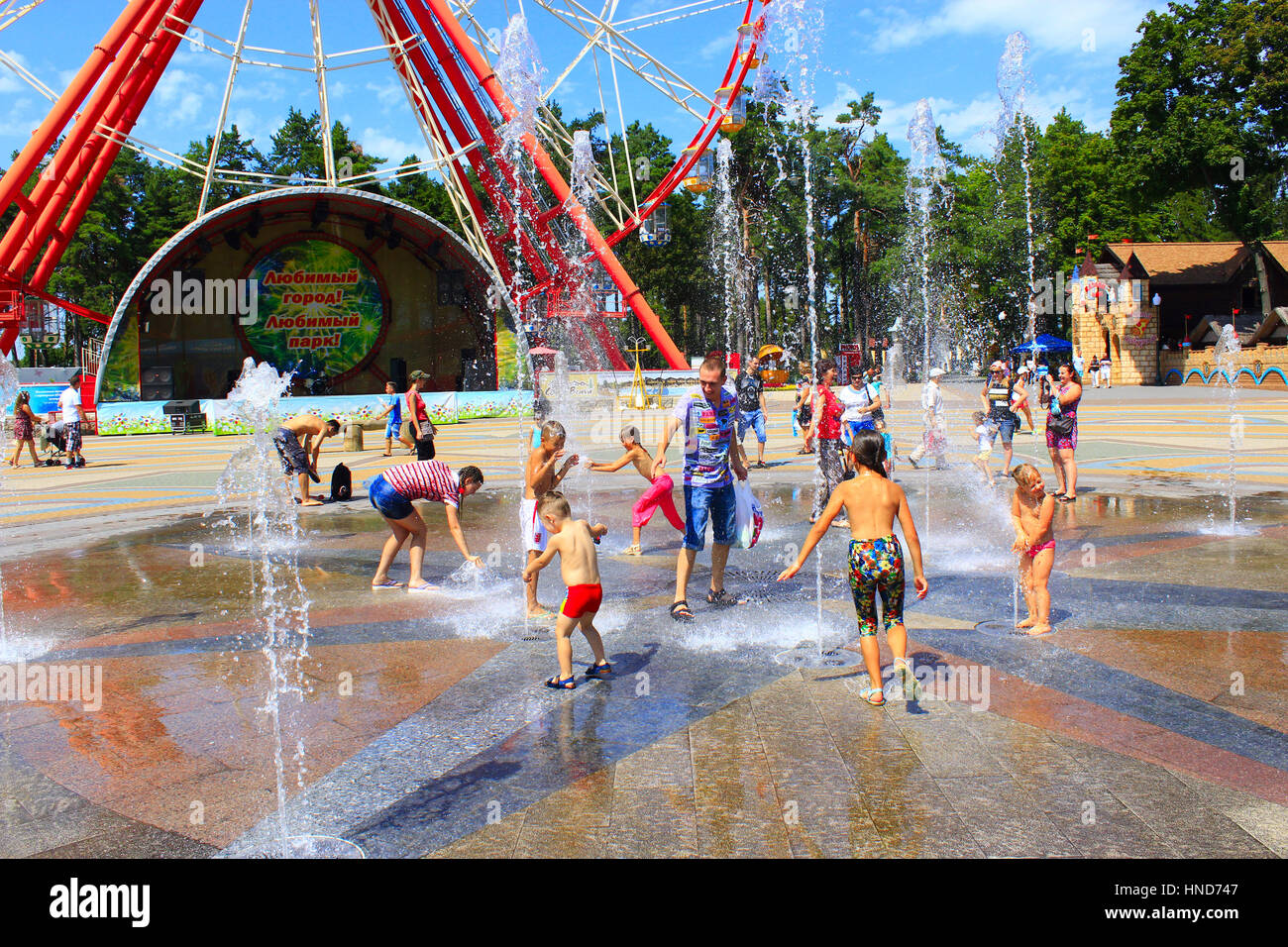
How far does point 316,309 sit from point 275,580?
3464 centimetres

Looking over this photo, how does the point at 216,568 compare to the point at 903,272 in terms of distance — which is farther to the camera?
the point at 903,272

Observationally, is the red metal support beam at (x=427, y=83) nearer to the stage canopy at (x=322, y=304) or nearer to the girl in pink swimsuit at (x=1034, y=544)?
the stage canopy at (x=322, y=304)

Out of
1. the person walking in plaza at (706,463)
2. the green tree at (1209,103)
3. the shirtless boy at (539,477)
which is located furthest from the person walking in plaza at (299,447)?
the green tree at (1209,103)

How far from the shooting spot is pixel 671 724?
4.74 m

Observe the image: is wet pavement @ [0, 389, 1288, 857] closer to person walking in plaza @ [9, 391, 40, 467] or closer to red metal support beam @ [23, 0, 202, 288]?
person walking in plaza @ [9, 391, 40, 467]

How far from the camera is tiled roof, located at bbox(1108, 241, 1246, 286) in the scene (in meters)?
48.0

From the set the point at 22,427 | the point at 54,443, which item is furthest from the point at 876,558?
the point at 54,443

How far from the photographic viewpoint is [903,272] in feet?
204

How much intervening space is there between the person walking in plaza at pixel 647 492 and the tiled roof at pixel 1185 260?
157 ft

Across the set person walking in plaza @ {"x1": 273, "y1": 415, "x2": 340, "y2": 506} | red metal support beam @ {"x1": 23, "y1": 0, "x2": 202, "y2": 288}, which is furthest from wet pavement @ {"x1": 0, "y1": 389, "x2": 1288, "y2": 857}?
red metal support beam @ {"x1": 23, "y1": 0, "x2": 202, "y2": 288}

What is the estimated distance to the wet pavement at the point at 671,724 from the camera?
364cm
